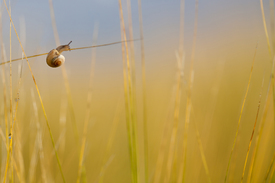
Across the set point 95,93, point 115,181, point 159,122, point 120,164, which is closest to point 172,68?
point 159,122

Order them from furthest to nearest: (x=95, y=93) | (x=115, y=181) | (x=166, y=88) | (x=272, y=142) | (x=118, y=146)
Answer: (x=95, y=93) < (x=166, y=88) < (x=118, y=146) < (x=115, y=181) < (x=272, y=142)

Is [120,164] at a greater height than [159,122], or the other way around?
[159,122]

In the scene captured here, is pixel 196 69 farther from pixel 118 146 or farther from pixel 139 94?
pixel 118 146

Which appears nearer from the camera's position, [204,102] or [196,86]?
[204,102]

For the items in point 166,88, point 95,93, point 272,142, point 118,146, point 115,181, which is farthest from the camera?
point 95,93

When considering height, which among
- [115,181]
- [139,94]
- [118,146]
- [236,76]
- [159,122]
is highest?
[236,76]

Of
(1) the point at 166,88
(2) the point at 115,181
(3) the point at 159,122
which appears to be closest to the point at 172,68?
(1) the point at 166,88

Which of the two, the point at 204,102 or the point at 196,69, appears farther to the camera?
the point at 196,69

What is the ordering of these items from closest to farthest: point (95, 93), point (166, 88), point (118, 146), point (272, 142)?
point (272, 142) → point (118, 146) → point (166, 88) → point (95, 93)

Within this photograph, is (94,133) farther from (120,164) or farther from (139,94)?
(139,94)
